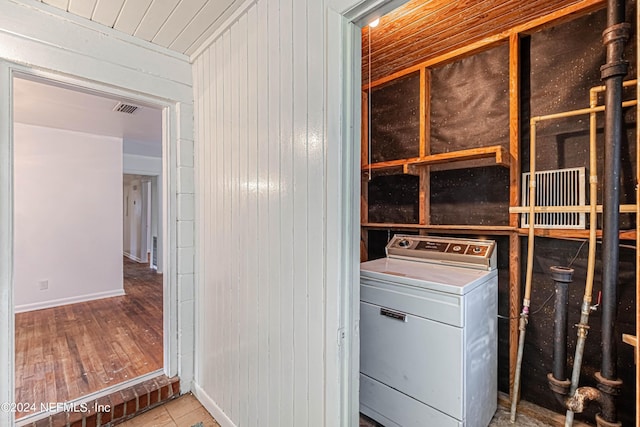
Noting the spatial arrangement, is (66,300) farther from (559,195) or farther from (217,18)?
(559,195)

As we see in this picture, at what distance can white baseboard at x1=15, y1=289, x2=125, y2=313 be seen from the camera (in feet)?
11.6

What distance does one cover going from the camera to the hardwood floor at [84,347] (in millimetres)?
2004

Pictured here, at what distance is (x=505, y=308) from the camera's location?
195cm

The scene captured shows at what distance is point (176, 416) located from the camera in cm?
189

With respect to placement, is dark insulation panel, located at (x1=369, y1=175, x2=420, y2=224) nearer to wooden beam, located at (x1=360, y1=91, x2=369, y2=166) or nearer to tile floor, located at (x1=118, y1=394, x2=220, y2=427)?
wooden beam, located at (x1=360, y1=91, x2=369, y2=166)

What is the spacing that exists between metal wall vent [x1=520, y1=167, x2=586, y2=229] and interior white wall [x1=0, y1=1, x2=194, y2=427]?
2.29 m

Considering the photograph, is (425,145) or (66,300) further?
(66,300)

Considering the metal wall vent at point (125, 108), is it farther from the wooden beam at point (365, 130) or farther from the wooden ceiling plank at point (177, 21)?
the wooden beam at point (365, 130)

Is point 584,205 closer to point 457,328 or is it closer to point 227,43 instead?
point 457,328

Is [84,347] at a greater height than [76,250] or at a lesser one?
lesser

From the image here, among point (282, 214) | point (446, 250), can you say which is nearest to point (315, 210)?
point (282, 214)

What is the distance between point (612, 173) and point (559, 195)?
1.29 ft

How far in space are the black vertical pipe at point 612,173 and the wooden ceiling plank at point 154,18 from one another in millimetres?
2150

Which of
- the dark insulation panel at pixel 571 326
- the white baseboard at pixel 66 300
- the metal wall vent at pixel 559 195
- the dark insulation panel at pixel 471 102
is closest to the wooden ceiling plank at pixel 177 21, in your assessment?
the dark insulation panel at pixel 471 102
